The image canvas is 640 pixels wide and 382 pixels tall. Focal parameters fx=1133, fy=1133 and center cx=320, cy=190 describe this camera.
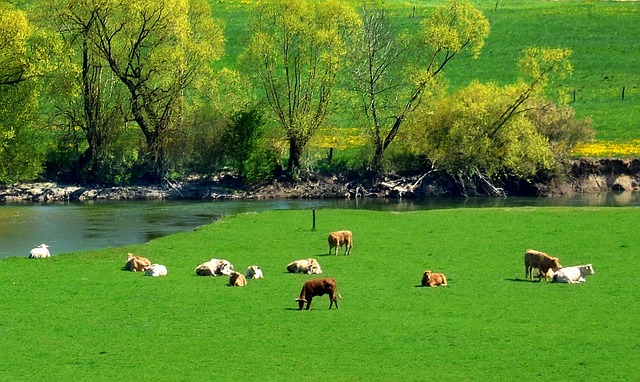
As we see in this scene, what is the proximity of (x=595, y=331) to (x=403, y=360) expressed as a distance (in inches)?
191

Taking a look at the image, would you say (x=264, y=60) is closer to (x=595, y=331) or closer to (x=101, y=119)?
(x=101, y=119)

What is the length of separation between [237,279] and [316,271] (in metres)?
2.90

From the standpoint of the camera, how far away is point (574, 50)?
319 ft

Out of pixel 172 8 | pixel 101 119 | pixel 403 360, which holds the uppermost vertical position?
pixel 172 8

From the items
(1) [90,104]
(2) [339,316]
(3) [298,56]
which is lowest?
(2) [339,316]

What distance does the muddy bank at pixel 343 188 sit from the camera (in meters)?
67.4

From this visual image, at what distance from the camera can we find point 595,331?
81.7 ft

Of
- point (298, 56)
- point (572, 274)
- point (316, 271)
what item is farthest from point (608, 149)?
point (316, 271)

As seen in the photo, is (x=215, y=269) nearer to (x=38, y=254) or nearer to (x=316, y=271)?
(x=316, y=271)

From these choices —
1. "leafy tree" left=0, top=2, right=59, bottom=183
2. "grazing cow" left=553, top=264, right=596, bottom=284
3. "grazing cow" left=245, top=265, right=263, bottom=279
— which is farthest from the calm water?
"grazing cow" left=553, top=264, right=596, bottom=284

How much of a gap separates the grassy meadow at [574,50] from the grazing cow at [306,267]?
125 feet

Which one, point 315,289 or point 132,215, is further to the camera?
point 132,215

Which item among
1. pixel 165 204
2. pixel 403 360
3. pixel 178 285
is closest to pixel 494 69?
pixel 165 204

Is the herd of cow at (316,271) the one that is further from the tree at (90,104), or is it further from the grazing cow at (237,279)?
the tree at (90,104)
